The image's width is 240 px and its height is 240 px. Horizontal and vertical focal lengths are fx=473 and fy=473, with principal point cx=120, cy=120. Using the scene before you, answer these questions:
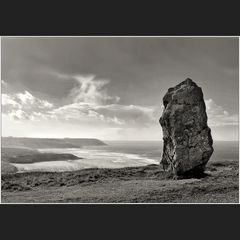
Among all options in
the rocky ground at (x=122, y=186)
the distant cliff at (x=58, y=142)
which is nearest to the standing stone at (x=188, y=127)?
the rocky ground at (x=122, y=186)

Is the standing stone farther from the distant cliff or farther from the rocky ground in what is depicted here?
Result: the distant cliff

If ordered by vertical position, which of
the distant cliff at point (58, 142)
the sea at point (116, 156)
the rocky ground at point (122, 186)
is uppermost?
the distant cliff at point (58, 142)

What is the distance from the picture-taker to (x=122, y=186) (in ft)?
41.9

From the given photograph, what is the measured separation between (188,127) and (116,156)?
220 centimetres

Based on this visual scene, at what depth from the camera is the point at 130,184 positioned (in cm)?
1287

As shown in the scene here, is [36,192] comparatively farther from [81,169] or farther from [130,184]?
[130,184]

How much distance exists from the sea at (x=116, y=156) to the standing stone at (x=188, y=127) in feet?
1.80

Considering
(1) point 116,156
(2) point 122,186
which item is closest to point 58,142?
(1) point 116,156

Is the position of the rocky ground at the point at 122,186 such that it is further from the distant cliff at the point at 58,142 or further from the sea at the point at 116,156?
the distant cliff at the point at 58,142

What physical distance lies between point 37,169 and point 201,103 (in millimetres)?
4943

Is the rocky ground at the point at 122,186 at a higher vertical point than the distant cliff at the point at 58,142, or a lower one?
lower

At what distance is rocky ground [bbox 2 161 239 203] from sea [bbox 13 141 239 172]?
0.57ft

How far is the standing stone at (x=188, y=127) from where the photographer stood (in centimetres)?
1315

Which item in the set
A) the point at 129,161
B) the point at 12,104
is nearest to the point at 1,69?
the point at 12,104
